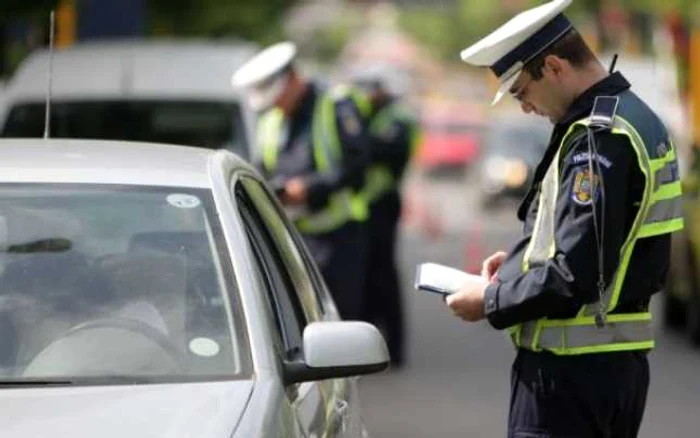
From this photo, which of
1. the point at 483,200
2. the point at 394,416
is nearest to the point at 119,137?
the point at 394,416

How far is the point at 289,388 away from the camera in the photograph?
17.9 ft

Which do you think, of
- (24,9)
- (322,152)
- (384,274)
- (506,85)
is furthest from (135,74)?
(506,85)

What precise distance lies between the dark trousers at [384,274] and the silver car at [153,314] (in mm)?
7704

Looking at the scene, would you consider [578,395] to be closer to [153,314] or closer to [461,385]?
[153,314]

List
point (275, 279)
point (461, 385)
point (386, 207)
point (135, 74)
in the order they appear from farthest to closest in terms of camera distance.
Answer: point (386, 207), point (461, 385), point (135, 74), point (275, 279)

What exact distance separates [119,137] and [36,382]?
6.92 m

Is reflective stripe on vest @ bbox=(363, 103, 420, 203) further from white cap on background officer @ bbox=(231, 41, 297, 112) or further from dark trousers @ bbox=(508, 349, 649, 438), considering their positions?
dark trousers @ bbox=(508, 349, 649, 438)

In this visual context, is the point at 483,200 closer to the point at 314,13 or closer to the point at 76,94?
the point at 76,94

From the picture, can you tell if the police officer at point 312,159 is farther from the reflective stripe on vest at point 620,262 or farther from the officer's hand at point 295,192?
the reflective stripe on vest at point 620,262

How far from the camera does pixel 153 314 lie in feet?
18.7

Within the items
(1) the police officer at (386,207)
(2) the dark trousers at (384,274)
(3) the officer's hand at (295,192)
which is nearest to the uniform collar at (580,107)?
(3) the officer's hand at (295,192)

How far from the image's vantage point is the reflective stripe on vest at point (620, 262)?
18.7 feet

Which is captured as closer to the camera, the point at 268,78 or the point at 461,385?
the point at 268,78

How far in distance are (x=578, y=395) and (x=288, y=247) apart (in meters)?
1.30
